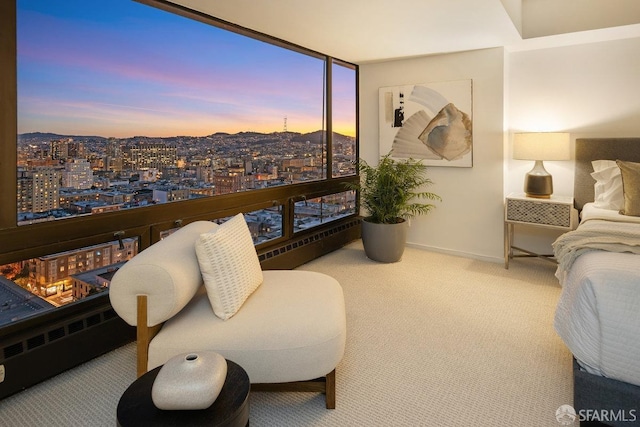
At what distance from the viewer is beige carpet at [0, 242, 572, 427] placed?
1873mm

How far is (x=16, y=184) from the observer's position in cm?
210

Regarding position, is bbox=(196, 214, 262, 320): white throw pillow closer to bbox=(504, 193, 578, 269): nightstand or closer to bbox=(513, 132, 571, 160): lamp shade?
bbox=(504, 193, 578, 269): nightstand

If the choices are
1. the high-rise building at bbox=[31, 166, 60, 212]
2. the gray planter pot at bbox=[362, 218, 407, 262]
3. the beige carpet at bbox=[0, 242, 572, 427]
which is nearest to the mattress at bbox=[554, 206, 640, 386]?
the beige carpet at bbox=[0, 242, 572, 427]

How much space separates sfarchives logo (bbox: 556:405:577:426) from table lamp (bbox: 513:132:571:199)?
93.0 inches

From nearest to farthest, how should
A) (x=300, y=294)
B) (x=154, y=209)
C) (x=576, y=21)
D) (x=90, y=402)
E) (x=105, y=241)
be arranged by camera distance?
(x=90, y=402) < (x=300, y=294) < (x=105, y=241) < (x=154, y=209) < (x=576, y=21)

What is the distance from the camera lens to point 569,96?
388cm

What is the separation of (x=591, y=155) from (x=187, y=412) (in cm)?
399

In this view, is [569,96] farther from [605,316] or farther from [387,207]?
[605,316]

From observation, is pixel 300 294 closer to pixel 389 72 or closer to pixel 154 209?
pixel 154 209

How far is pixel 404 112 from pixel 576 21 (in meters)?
1.78

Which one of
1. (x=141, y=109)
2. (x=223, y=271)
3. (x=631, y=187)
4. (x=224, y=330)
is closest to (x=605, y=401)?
(x=224, y=330)

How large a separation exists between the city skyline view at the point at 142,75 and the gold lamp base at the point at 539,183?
7.74ft

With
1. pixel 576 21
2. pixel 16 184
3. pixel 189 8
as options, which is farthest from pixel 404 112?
pixel 16 184

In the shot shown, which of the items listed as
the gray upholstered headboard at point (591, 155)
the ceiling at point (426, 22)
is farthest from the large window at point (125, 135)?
the gray upholstered headboard at point (591, 155)
